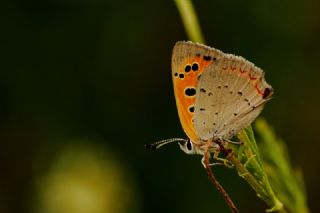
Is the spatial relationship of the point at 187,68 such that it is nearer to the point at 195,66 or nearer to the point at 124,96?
the point at 195,66

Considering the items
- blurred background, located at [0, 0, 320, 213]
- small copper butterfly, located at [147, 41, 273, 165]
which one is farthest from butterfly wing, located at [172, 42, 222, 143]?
blurred background, located at [0, 0, 320, 213]

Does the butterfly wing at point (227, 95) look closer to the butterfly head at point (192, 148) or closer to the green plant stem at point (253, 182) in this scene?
the butterfly head at point (192, 148)

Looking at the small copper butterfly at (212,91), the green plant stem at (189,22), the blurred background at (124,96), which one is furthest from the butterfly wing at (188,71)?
the blurred background at (124,96)

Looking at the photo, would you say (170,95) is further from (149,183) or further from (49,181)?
(49,181)

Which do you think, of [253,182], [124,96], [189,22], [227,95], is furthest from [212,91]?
[124,96]

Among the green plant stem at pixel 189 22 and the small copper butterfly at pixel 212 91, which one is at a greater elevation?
the green plant stem at pixel 189 22

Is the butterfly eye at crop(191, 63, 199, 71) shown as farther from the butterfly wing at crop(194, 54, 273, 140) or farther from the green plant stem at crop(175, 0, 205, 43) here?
the green plant stem at crop(175, 0, 205, 43)
